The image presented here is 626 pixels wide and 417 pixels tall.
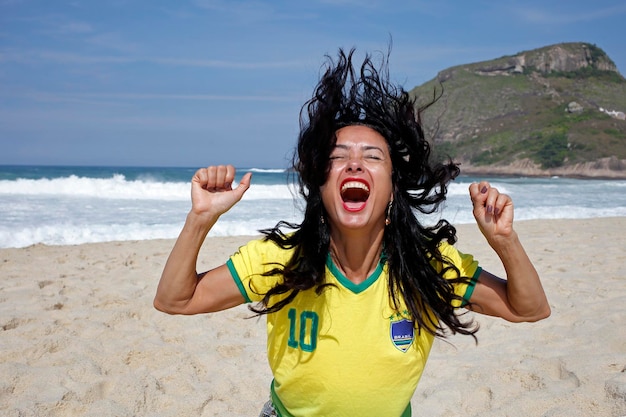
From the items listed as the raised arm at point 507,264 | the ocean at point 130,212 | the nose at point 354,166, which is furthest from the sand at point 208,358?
the ocean at point 130,212

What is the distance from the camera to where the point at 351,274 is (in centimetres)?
229

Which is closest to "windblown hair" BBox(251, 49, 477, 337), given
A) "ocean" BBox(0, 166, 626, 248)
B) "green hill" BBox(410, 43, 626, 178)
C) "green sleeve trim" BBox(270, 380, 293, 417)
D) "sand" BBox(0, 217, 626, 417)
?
"green sleeve trim" BBox(270, 380, 293, 417)

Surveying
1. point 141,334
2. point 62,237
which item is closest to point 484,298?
point 141,334

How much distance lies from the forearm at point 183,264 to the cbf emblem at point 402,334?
763 mm

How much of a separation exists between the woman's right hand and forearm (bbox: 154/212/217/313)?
0.12ft

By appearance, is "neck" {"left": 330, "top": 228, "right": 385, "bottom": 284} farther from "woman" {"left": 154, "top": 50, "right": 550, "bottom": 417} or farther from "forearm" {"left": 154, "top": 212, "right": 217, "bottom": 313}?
"forearm" {"left": 154, "top": 212, "right": 217, "bottom": 313}

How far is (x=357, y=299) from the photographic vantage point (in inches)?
86.7

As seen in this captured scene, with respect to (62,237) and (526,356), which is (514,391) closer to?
(526,356)

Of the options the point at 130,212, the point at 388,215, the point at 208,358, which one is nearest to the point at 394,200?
the point at 388,215

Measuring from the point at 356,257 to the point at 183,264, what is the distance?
2.14 feet

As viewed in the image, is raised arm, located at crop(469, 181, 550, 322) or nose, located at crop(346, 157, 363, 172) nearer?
raised arm, located at crop(469, 181, 550, 322)

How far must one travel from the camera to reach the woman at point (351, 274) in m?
2.15

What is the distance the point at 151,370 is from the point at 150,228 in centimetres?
845

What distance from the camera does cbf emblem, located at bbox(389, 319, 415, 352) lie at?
2.20m
